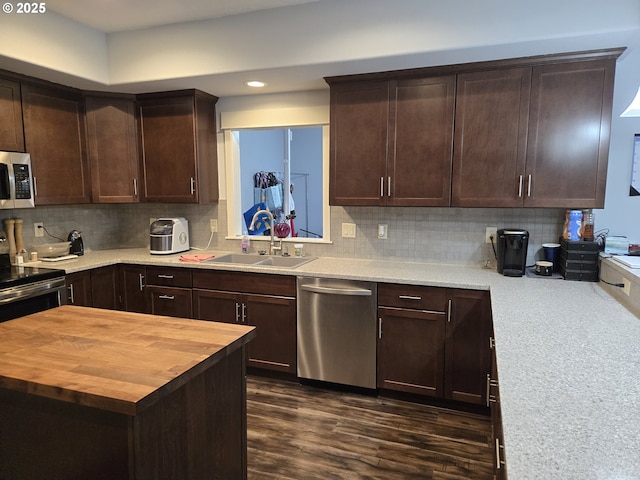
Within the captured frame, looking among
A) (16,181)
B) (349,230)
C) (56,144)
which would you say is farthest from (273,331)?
(56,144)

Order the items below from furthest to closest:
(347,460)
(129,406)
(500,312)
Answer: (347,460)
(500,312)
(129,406)

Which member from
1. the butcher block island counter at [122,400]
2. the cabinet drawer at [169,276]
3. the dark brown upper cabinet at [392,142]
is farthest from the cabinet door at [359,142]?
the butcher block island counter at [122,400]

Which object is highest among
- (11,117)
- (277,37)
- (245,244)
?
(277,37)

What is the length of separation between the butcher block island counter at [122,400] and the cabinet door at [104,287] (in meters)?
1.54

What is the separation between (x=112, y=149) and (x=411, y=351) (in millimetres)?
2893

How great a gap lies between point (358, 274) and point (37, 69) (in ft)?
8.43

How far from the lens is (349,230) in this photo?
339 cm

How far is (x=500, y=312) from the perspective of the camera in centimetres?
198

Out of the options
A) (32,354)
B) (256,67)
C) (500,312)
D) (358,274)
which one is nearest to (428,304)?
(358,274)

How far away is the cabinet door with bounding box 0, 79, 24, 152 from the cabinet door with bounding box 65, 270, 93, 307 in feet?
3.21

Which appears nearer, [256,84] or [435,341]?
[435,341]

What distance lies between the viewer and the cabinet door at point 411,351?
2691 millimetres

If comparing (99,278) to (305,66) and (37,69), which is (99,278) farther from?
(305,66)

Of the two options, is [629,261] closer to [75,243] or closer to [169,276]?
[169,276]
